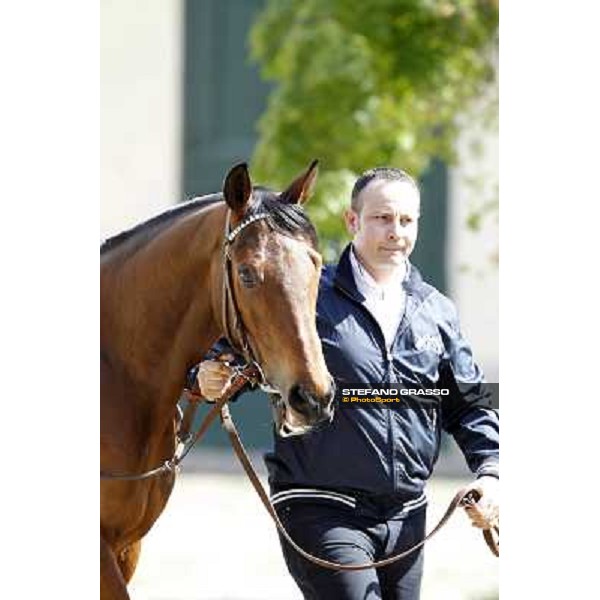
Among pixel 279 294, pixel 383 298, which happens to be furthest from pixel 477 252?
pixel 279 294

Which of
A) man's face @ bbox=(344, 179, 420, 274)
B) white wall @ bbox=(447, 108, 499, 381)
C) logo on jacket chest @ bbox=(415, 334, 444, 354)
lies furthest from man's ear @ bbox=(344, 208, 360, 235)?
white wall @ bbox=(447, 108, 499, 381)

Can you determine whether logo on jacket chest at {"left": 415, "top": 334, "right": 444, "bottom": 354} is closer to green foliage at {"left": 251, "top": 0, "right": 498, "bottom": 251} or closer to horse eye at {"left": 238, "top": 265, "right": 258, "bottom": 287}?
horse eye at {"left": 238, "top": 265, "right": 258, "bottom": 287}

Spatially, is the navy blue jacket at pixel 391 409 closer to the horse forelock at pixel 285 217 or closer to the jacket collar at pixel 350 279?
the jacket collar at pixel 350 279

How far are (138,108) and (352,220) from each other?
3.34 feet

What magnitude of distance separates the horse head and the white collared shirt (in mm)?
264

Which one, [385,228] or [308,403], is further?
[385,228]

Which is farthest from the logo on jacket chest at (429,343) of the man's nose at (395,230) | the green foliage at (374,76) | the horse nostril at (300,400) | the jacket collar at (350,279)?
the green foliage at (374,76)

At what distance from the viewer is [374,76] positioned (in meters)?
7.20

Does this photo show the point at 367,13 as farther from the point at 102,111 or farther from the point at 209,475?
the point at 102,111

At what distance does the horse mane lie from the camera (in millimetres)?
4109

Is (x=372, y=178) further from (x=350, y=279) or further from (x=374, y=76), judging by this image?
(x=374, y=76)

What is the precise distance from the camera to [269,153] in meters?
6.83
